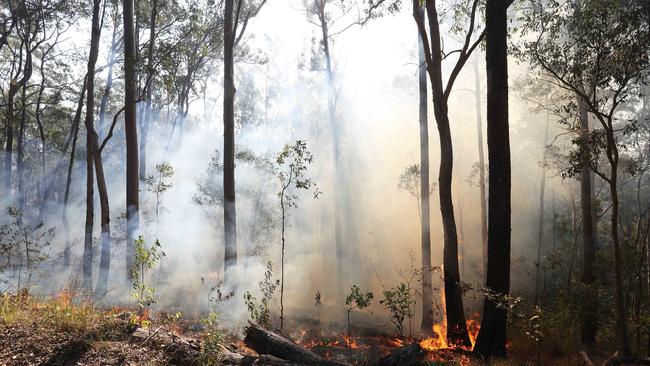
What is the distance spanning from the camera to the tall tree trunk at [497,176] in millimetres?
6773

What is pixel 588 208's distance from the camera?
39.1 ft

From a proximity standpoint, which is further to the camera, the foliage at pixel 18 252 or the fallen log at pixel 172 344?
the foliage at pixel 18 252

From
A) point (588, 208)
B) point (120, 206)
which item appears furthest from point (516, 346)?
point (120, 206)

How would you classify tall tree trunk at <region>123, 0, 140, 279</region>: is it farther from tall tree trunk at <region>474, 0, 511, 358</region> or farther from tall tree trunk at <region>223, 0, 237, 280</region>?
tall tree trunk at <region>474, 0, 511, 358</region>

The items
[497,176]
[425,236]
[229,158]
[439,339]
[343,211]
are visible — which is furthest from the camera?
[343,211]

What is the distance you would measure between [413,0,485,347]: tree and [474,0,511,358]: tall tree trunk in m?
1.24

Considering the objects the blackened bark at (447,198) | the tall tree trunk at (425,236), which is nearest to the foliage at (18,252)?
the blackened bark at (447,198)

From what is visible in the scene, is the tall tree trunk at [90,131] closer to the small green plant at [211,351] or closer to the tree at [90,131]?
the tree at [90,131]

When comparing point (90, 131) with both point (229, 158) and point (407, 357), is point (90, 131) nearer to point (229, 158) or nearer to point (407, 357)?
point (229, 158)

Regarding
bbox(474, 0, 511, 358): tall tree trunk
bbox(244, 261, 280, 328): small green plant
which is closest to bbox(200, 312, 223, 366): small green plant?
bbox(244, 261, 280, 328): small green plant

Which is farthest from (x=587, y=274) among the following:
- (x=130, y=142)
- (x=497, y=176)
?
(x=130, y=142)

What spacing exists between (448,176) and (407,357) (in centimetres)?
513

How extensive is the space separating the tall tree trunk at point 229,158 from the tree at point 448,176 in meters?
6.00

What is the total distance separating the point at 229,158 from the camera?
12.4 meters
